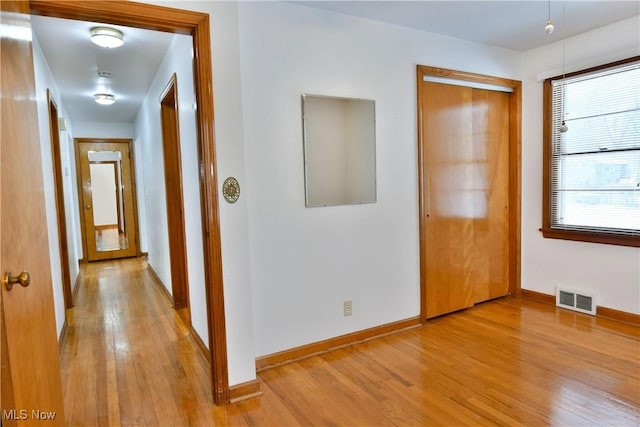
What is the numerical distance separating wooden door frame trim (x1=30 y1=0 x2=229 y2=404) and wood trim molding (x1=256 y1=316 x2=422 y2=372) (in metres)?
0.44

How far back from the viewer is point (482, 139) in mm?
3693

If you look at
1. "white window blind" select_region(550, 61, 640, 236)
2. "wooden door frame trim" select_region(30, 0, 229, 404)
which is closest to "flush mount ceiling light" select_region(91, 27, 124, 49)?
"wooden door frame trim" select_region(30, 0, 229, 404)

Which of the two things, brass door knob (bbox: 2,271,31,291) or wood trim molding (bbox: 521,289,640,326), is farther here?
wood trim molding (bbox: 521,289,640,326)

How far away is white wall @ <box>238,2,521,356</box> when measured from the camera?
99.7 inches

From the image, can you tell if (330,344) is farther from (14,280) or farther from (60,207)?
(60,207)

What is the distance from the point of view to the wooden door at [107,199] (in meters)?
6.64

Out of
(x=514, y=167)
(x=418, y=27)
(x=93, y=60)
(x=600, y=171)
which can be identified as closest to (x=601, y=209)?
(x=600, y=171)

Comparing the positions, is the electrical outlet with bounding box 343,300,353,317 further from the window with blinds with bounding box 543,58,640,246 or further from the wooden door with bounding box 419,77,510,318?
the window with blinds with bounding box 543,58,640,246

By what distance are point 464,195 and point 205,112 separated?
8.26ft

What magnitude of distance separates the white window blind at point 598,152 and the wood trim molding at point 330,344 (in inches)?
72.1

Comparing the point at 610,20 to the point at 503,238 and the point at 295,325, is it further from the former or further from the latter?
the point at 295,325

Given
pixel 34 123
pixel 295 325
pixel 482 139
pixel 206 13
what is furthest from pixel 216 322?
pixel 482 139

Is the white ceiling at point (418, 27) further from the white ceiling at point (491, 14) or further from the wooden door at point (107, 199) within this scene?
the wooden door at point (107, 199)

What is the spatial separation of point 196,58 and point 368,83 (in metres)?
1.36
